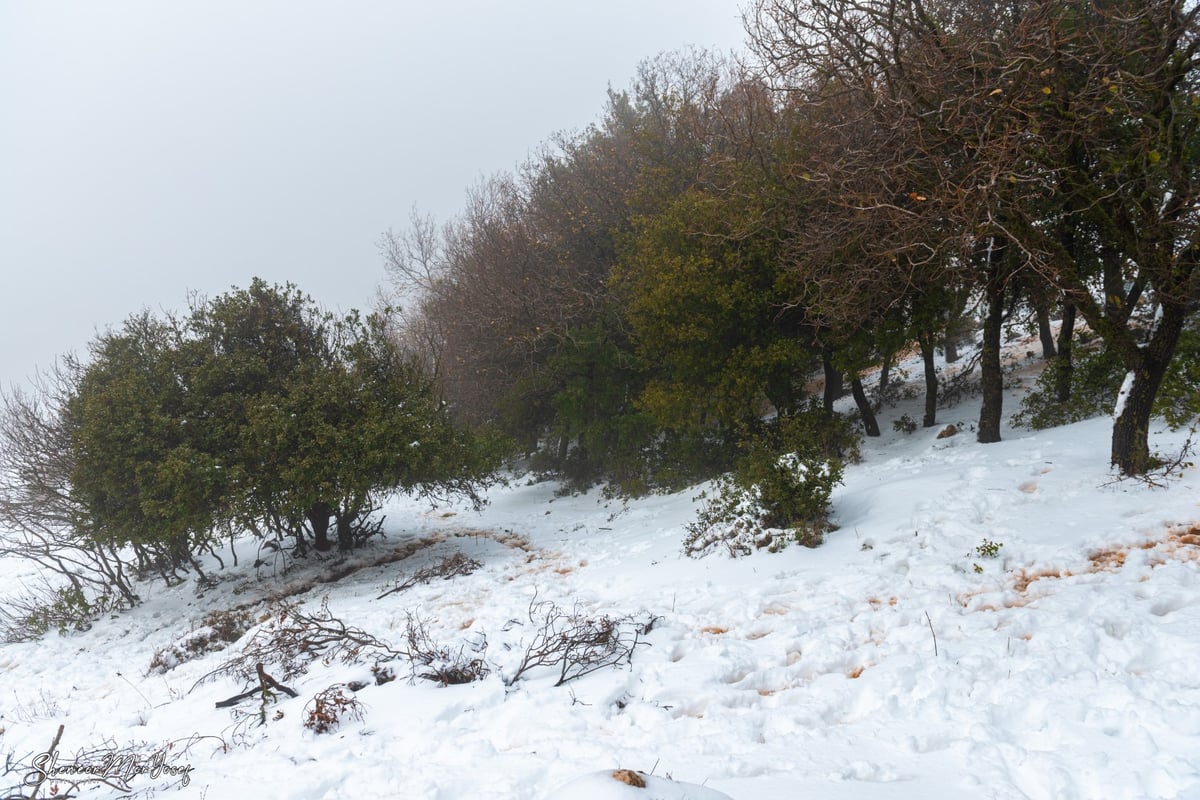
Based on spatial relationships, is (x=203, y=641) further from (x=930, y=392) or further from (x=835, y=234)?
(x=930, y=392)

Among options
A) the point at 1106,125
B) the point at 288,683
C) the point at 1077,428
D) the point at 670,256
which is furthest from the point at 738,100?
the point at 288,683

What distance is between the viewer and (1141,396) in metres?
7.13

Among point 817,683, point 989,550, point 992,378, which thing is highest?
point 992,378

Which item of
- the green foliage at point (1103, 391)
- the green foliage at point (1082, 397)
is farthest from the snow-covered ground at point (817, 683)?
the green foliage at point (1082, 397)

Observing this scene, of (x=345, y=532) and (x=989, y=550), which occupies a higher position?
(x=345, y=532)

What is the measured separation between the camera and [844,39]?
802 cm

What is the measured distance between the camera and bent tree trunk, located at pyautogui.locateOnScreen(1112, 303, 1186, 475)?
22.7 feet

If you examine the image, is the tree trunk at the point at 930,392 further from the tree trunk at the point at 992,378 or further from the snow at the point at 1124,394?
the snow at the point at 1124,394

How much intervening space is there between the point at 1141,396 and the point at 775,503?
169 inches

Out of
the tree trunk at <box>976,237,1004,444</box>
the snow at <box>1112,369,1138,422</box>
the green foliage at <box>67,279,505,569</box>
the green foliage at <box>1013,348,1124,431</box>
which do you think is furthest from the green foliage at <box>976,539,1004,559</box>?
the green foliage at <box>67,279,505,569</box>

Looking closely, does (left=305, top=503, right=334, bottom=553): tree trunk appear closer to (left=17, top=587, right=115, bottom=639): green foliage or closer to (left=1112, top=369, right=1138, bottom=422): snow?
(left=17, top=587, right=115, bottom=639): green foliage

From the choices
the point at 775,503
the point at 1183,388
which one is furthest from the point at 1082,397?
the point at 775,503

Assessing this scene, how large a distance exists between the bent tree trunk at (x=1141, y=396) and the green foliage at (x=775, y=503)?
3.13 m

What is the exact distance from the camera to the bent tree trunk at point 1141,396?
6.91m
